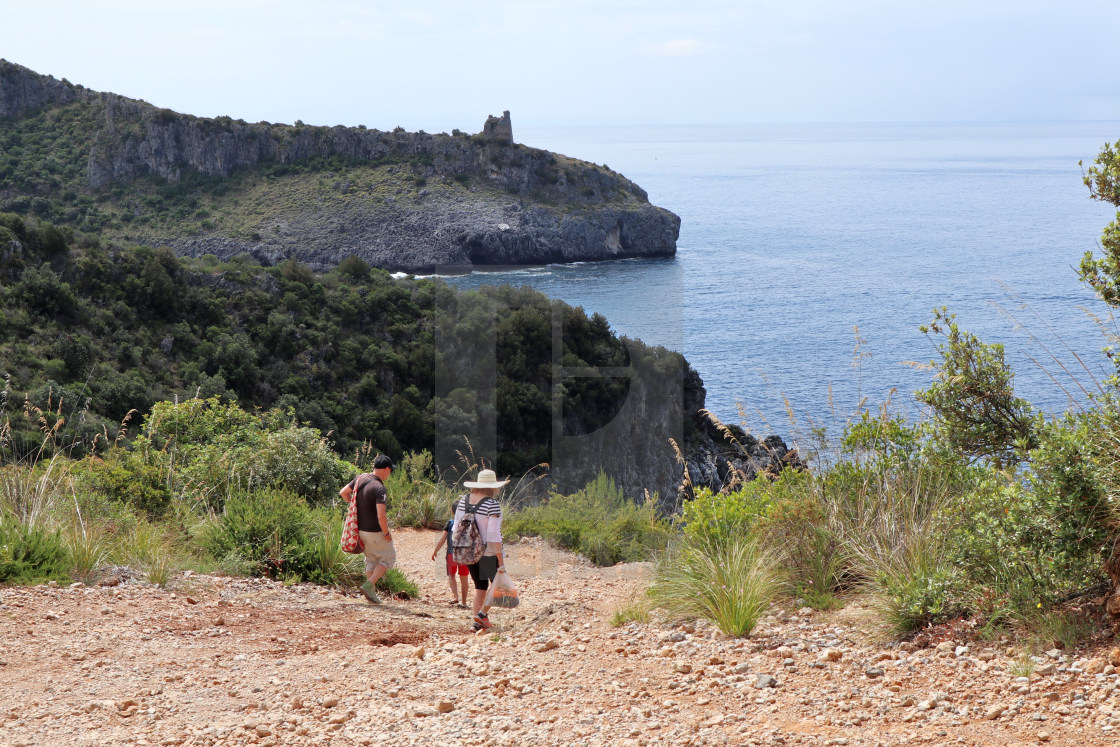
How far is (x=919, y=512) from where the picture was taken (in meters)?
4.79

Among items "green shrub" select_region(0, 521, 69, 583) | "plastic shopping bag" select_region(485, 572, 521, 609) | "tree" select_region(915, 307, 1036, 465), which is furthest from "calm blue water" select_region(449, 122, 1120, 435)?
"green shrub" select_region(0, 521, 69, 583)

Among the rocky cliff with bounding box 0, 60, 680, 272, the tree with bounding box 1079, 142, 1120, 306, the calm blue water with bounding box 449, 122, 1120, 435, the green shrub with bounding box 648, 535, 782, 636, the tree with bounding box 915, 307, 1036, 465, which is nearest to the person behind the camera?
the tree with bounding box 1079, 142, 1120, 306

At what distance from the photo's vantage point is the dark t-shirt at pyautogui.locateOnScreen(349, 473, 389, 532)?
20.0 ft

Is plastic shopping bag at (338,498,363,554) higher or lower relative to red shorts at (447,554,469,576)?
higher

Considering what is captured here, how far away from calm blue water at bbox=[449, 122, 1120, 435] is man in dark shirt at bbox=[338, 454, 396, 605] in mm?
2680

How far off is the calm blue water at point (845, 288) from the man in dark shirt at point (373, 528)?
2680 mm

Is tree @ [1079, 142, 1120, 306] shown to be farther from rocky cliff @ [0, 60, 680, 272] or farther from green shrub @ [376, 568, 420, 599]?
rocky cliff @ [0, 60, 680, 272]

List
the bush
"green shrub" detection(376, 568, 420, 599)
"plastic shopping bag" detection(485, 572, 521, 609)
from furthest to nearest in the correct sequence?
the bush < "green shrub" detection(376, 568, 420, 599) < "plastic shopping bag" detection(485, 572, 521, 609)

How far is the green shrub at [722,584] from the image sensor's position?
427 cm

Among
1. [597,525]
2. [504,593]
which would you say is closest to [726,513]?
[504,593]

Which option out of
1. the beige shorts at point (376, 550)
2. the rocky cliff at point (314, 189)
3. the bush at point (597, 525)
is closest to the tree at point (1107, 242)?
the beige shorts at point (376, 550)

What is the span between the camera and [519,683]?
3803mm

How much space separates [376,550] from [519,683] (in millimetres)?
2642

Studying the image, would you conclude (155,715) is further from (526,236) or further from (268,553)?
(526,236)
